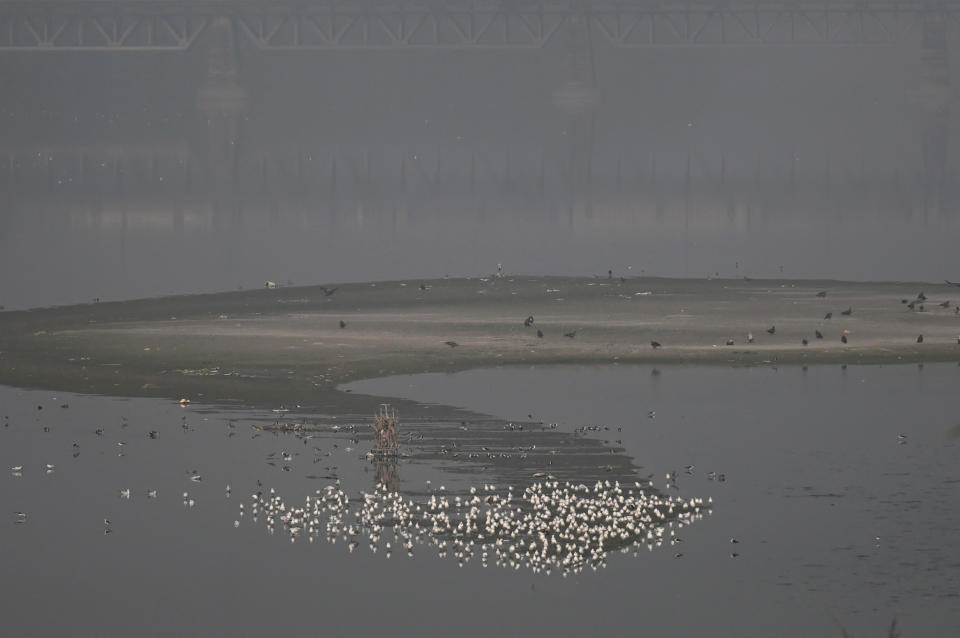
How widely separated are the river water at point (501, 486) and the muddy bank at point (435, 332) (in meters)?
2.08

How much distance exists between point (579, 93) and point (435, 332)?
144 metres

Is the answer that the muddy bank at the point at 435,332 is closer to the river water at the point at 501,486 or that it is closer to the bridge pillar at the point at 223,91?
the river water at the point at 501,486

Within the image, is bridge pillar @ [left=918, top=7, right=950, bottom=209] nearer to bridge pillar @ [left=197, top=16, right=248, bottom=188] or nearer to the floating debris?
bridge pillar @ [left=197, top=16, right=248, bottom=188]

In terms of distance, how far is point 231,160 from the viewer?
157 meters

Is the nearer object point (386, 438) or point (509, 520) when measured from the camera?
point (509, 520)

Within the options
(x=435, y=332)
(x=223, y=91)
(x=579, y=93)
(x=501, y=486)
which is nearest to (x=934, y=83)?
(x=579, y=93)

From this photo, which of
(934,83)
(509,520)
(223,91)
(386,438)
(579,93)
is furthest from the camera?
(934,83)

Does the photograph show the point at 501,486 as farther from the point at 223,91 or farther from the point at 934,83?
the point at 934,83

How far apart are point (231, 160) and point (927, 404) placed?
5114 inches

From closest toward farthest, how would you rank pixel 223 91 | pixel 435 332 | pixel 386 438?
pixel 386 438, pixel 435 332, pixel 223 91

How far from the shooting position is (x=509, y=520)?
22031 mm

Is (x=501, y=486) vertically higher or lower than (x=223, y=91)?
lower

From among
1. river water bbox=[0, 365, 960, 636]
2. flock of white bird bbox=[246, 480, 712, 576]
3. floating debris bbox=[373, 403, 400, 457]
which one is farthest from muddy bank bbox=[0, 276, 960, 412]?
flock of white bird bbox=[246, 480, 712, 576]

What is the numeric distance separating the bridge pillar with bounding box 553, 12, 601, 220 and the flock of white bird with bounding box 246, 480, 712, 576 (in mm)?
146515
